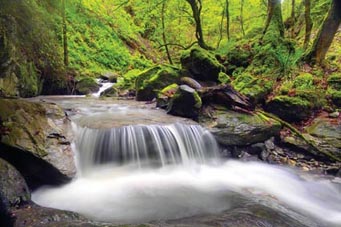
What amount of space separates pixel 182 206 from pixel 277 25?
983cm

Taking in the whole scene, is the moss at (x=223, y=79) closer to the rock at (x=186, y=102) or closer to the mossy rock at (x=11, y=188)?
the rock at (x=186, y=102)

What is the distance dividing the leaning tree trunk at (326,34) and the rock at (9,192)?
9140 millimetres

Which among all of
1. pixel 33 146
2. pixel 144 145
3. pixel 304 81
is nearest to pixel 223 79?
pixel 304 81

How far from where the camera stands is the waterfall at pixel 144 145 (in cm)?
643

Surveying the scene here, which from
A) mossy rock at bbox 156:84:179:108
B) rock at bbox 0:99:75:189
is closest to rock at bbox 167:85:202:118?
mossy rock at bbox 156:84:179:108

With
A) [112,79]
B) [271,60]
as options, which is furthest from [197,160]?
[112,79]

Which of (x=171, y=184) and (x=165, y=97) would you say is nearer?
(x=171, y=184)

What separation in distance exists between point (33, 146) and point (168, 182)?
255cm

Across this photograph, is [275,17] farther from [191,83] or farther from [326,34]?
[191,83]

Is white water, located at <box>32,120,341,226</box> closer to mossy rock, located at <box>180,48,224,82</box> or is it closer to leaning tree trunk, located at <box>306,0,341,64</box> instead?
mossy rock, located at <box>180,48,224,82</box>

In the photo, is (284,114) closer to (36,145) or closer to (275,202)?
(275,202)

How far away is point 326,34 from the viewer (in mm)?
9484

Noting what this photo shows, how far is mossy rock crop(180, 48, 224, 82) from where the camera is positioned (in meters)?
11.4

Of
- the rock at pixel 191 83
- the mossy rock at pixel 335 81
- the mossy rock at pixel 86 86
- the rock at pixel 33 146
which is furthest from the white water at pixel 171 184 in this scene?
the mossy rock at pixel 86 86
